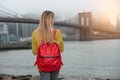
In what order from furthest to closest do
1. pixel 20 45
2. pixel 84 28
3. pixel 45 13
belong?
pixel 20 45 → pixel 84 28 → pixel 45 13

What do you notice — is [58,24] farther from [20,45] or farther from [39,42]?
[39,42]

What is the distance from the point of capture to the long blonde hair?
3078mm

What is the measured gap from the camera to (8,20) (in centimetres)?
3756

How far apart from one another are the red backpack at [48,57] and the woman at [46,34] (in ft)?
0.12

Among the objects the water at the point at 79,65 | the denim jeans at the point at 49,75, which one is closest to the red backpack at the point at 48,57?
the denim jeans at the point at 49,75

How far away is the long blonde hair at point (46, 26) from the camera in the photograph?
3.08 m

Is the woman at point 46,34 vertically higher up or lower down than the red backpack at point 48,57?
higher up

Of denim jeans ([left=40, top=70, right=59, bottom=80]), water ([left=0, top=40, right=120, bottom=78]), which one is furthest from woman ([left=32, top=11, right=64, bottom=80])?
water ([left=0, top=40, right=120, bottom=78])

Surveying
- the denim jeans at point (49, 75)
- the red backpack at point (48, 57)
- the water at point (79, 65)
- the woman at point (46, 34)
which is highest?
the woman at point (46, 34)

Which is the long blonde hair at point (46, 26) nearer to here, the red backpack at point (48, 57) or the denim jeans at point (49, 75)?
the red backpack at point (48, 57)

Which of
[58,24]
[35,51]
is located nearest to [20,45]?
[58,24]

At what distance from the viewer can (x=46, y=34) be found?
3098mm

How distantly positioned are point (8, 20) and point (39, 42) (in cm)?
3483

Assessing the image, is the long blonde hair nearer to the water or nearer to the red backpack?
the red backpack
